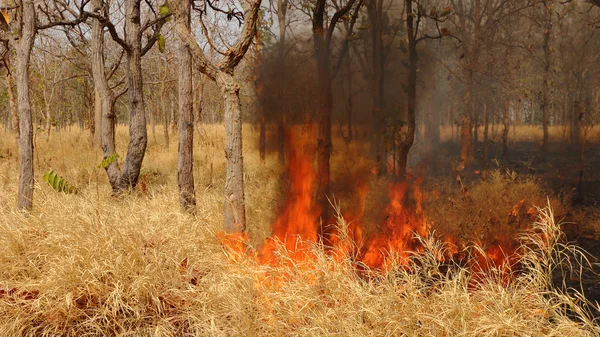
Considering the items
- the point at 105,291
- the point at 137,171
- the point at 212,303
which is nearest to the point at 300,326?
the point at 212,303

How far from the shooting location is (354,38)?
5074 mm

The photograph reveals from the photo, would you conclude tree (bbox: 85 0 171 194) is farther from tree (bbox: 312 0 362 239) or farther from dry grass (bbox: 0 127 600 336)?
tree (bbox: 312 0 362 239)

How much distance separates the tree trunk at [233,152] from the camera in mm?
4125

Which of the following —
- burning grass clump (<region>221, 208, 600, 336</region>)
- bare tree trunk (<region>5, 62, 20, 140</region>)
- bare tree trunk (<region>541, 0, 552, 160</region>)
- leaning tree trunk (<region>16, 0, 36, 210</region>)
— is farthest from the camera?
bare tree trunk (<region>5, 62, 20, 140</region>)

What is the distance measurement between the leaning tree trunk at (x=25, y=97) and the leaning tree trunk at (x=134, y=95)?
1.46 m

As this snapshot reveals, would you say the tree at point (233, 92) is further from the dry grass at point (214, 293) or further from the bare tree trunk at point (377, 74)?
the bare tree trunk at point (377, 74)

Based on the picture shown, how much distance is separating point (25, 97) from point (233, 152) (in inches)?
125

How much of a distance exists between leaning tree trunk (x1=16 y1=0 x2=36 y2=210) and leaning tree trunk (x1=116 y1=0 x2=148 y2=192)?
4.80 ft

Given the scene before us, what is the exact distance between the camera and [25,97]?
523 centimetres

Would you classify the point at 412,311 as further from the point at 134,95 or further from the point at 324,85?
the point at 134,95

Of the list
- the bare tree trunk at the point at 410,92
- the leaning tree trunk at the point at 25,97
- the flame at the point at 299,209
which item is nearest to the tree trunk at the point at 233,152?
the flame at the point at 299,209

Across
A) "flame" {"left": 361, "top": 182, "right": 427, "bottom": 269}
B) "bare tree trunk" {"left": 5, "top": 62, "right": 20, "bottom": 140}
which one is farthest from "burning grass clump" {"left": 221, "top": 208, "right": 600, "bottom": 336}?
"bare tree trunk" {"left": 5, "top": 62, "right": 20, "bottom": 140}

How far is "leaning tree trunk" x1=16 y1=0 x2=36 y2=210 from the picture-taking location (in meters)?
5.20

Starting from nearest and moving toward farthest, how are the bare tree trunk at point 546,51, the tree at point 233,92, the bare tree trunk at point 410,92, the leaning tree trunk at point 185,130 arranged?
the tree at point 233,92, the bare tree trunk at point 410,92, the bare tree trunk at point 546,51, the leaning tree trunk at point 185,130
